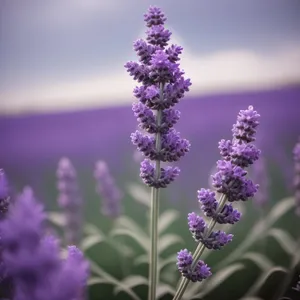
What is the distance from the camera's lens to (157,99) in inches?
31.9

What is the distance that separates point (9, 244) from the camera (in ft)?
1.72

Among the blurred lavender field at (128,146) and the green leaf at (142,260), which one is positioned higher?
the blurred lavender field at (128,146)

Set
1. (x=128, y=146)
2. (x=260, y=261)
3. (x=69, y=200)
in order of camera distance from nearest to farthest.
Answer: (x=260, y=261) → (x=69, y=200) → (x=128, y=146)

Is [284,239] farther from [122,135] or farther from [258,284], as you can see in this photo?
[122,135]

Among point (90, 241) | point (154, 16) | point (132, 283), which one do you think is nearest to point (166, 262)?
point (132, 283)

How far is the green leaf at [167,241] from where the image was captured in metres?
1.26

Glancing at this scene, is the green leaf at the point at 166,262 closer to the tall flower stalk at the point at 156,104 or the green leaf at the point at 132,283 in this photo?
the green leaf at the point at 132,283

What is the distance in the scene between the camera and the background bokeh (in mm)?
1280

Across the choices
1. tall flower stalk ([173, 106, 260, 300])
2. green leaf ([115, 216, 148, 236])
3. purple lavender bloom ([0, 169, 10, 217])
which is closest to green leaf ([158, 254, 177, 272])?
green leaf ([115, 216, 148, 236])

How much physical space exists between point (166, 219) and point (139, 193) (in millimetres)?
134

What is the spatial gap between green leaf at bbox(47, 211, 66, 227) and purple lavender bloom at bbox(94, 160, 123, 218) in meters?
0.14

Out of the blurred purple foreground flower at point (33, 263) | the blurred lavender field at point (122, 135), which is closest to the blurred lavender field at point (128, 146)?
the blurred lavender field at point (122, 135)

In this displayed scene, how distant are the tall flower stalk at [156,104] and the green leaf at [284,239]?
537 mm

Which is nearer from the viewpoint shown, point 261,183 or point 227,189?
point 227,189
